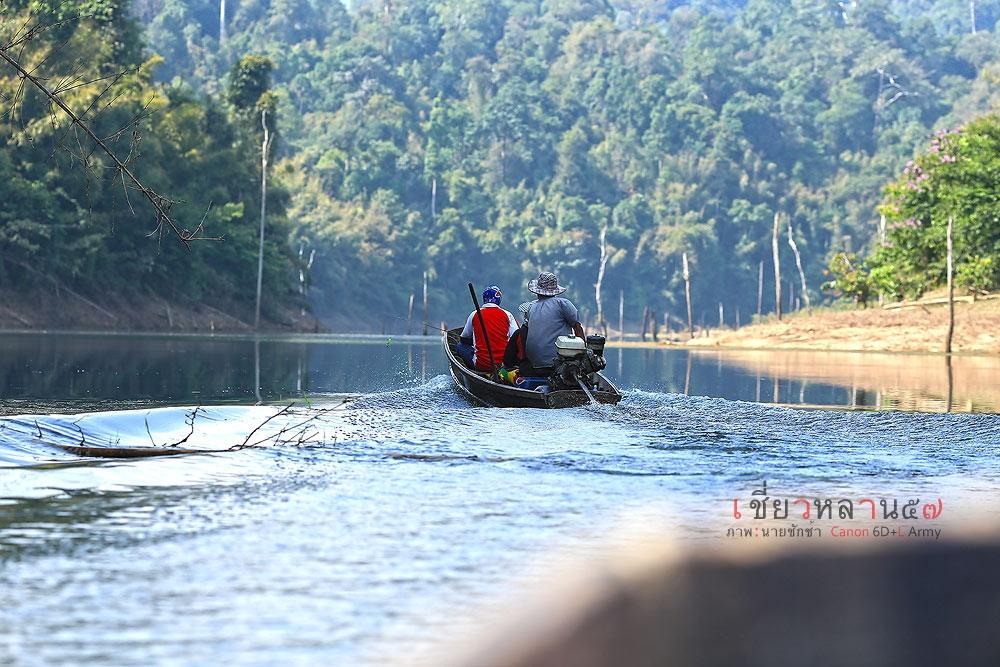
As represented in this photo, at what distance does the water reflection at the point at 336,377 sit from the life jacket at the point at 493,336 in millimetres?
2477

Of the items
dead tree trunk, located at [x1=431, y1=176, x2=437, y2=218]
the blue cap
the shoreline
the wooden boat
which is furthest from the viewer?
dead tree trunk, located at [x1=431, y1=176, x2=437, y2=218]

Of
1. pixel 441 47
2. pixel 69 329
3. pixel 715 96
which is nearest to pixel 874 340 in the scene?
pixel 69 329

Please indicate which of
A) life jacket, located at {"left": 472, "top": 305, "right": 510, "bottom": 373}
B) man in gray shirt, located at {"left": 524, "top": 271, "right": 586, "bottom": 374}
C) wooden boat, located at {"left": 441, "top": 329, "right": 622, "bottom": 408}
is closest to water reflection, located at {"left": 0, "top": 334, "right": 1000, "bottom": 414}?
wooden boat, located at {"left": 441, "top": 329, "right": 622, "bottom": 408}

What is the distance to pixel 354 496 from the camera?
7590mm

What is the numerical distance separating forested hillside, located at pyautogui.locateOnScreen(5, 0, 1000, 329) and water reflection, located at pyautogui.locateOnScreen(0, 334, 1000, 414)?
5878 centimetres

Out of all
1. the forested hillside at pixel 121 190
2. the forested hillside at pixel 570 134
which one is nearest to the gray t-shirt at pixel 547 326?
the forested hillside at pixel 121 190

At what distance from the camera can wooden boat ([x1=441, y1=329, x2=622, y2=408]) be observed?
14.2 metres

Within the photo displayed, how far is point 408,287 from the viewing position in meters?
100

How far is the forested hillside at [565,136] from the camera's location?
106875mm

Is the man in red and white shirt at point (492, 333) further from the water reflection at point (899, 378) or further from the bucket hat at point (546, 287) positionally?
the water reflection at point (899, 378)

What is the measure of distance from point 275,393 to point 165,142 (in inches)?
1499

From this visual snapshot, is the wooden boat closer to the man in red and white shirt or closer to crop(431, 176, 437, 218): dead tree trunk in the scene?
the man in red and white shirt

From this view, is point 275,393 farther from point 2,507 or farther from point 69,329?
point 69,329

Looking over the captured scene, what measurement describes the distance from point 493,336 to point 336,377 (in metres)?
6.25
